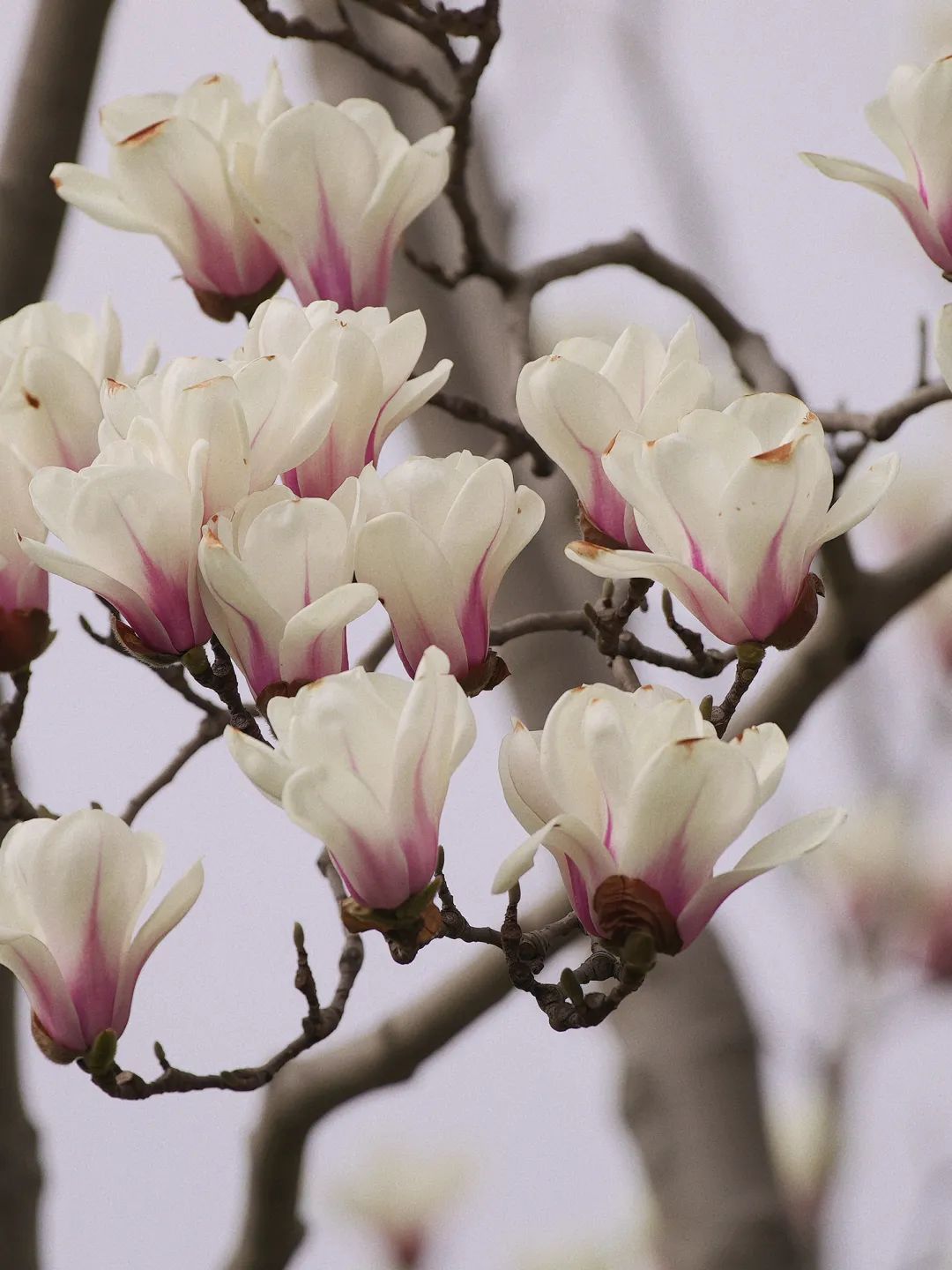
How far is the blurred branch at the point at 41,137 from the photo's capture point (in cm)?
89

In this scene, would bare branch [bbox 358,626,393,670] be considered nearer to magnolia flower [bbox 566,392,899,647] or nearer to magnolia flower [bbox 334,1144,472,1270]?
magnolia flower [bbox 566,392,899,647]

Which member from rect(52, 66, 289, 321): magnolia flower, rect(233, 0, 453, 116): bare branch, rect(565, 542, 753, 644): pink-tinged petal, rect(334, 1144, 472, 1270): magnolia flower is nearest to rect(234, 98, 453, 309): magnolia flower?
rect(52, 66, 289, 321): magnolia flower

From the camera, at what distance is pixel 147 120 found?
25.8 inches

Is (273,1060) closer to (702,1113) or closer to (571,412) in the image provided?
(571,412)

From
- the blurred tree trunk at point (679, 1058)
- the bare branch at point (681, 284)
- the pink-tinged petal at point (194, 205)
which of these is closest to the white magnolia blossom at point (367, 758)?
the pink-tinged petal at point (194, 205)

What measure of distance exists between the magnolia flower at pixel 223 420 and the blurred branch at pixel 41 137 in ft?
1.60

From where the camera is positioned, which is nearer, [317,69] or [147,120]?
[147,120]

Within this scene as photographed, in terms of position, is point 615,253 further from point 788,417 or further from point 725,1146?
point 725,1146

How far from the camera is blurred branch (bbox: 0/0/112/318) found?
2.93ft

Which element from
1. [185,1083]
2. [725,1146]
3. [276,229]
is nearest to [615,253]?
[276,229]

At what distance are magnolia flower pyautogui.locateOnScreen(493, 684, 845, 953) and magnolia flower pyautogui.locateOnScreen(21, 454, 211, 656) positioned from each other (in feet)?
0.38

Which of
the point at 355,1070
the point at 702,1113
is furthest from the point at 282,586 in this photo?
the point at 702,1113

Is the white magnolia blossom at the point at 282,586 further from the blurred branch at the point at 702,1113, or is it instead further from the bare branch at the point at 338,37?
the blurred branch at the point at 702,1113

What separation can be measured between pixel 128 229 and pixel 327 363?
0.24 metres
